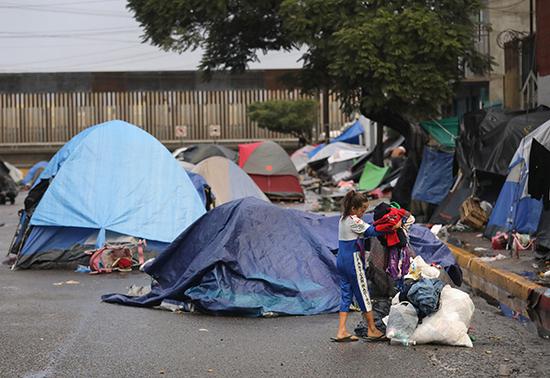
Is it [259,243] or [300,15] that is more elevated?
[300,15]

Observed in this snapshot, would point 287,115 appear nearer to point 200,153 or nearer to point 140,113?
point 140,113

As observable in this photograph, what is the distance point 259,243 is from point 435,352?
11.9ft

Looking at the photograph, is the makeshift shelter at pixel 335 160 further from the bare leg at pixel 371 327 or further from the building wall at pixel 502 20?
the bare leg at pixel 371 327

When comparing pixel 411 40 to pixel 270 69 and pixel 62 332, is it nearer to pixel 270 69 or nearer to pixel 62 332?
pixel 62 332

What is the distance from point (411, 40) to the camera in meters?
27.7

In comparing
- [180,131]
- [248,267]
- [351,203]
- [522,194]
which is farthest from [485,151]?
[180,131]

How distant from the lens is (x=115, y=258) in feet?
51.0

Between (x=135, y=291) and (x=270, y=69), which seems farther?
(x=270, y=69)

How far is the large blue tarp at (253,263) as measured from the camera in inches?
456

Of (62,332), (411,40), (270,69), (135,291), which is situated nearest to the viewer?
(62,332)

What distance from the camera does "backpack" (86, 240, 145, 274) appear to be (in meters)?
15.4

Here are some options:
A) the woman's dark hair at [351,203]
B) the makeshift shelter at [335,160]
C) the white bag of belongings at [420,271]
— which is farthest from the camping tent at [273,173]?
the woman's dark hair at [351,203]

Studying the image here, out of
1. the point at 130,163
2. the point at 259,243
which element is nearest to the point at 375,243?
the point at 259,243

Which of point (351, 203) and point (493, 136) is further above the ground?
point (493, 136)
